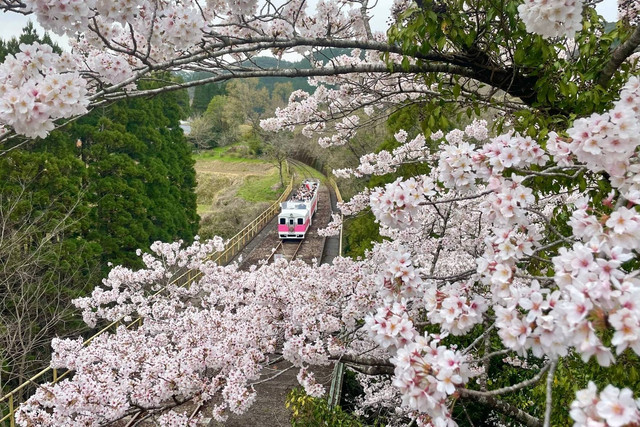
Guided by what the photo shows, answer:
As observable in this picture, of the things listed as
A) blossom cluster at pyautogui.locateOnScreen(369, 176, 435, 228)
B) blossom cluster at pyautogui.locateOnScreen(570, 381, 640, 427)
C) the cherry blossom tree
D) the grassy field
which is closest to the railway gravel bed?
the grassy field

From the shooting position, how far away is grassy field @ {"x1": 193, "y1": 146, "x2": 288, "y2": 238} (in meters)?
24.8

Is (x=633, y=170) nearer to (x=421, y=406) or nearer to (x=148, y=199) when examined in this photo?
(x=421, y=406)

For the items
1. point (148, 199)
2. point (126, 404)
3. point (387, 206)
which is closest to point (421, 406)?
Answer: point (387, 206)

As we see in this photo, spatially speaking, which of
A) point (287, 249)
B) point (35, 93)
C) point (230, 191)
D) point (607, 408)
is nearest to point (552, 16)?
point (607, 408)

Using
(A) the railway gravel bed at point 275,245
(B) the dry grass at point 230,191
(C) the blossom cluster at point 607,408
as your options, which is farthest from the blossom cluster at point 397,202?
(B) the dry grass at point 230,191

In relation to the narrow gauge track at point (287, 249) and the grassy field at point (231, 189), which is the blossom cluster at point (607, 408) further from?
the grassy field at point (231, 189)

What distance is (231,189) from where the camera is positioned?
107 feet

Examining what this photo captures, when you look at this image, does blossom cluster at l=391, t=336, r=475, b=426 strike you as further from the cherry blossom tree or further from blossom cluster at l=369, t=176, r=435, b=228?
blossom cluster at l=369, t=176, r=435, b=228

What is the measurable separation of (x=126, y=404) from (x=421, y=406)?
4074mm

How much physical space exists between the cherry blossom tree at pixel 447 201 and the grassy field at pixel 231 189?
19.2m

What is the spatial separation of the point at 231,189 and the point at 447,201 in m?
31.4

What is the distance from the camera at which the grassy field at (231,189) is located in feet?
81.3

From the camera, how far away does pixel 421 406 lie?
1.50 metres

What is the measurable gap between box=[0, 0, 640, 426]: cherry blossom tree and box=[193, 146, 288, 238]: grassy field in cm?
1916
